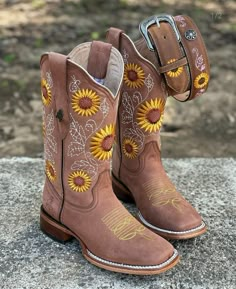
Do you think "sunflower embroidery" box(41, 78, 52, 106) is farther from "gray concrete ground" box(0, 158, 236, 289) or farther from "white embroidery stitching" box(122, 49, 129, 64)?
"gray concrete ground" box(0, 158, 236, 289)

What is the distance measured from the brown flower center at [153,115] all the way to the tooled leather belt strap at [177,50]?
82mm

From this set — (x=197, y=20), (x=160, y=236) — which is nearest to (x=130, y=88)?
(x=160, y=236)

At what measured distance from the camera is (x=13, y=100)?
2.84m

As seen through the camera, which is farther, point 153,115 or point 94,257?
A: point 153,115

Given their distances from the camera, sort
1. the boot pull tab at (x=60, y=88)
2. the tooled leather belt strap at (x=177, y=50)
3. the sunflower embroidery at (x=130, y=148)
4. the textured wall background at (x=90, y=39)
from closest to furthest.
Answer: the boot pull tab at (x=60, y=88)
the tooled leather belt strap at (x=177, y=50)
the sunflower embroidery at (x=130, y=148)
the textured wall background at (x=90, y=39)

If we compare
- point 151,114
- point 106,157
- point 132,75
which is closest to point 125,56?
point 132,75

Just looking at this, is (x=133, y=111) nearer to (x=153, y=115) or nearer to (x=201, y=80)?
(x=153, y=115)

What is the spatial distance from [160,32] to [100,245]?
0.52 m

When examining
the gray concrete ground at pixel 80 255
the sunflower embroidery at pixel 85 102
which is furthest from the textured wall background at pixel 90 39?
the sunflower embroidery at pixel 85 102

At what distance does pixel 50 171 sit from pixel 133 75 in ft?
1.02

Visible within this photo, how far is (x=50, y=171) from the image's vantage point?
1324 mm

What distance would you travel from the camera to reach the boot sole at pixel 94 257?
1.19 metres

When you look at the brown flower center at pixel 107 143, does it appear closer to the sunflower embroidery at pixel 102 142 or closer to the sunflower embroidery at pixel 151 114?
the sunflower embroidery at pixel 102 142

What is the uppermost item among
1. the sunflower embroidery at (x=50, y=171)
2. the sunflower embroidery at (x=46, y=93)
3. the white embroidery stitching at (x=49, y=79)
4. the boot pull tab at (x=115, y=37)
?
the boot pull tab at (x=115, y=37)
